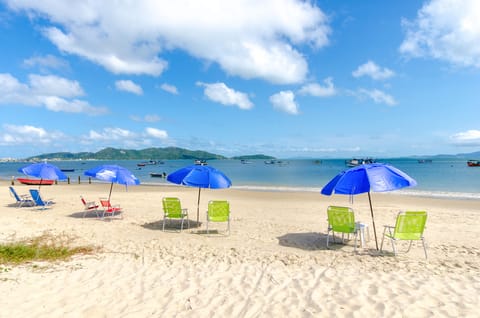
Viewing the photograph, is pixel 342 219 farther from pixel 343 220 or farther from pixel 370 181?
pixel 370 181

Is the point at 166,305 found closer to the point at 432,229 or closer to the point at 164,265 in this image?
the point at 164,265

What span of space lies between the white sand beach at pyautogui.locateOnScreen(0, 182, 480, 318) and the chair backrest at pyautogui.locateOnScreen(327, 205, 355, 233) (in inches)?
20.1

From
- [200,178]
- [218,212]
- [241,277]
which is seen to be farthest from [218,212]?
[241,277]

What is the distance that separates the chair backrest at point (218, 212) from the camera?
829cm

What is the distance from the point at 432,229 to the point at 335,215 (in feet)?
14.3

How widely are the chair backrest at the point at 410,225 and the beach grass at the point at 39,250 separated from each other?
22.3 feet

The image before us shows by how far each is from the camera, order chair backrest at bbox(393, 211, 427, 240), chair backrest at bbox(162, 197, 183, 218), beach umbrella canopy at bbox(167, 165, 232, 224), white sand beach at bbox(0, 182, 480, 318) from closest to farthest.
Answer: white sand beach at bbox(0, 182, 480, 318), chair backrest at bbox(393, 211, 427, 240), beach umbrella canopy at bbox(167, 165, 232, 224), chair backrest at bbox(162, 197, 183, 218)

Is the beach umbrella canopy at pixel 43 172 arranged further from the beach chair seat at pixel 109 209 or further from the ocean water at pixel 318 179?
the ocean water at pixel 318 179

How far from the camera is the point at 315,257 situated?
20.7ft

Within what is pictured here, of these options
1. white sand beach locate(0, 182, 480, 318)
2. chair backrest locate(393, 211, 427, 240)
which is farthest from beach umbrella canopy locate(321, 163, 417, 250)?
white sand beach locate(0, 182, 480, 318)

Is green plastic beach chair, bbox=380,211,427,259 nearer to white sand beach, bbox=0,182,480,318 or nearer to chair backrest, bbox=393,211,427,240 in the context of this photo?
chair backrest, bbox=393,211,427,240

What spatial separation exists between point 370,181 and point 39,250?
288 inches

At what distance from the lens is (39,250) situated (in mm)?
6500

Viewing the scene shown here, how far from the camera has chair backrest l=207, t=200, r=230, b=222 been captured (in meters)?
8.29
